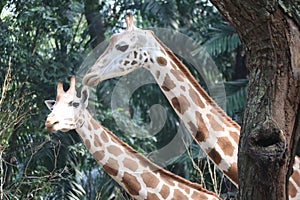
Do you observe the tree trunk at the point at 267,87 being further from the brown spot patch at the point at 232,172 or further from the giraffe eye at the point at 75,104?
the giraffe eye at the point at 75,104

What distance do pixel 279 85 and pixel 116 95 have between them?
19.4 ft

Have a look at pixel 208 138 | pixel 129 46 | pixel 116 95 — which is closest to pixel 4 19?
pixel 116 95

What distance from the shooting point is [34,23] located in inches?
289

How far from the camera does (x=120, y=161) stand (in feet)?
12.8

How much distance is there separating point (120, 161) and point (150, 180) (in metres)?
0.21

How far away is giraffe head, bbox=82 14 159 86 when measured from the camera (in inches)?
154

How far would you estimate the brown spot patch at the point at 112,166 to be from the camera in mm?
3865

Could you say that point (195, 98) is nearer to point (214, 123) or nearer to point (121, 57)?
point (214, 123)

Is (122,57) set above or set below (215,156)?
above

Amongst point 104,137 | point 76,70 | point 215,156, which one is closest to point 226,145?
point 215,156

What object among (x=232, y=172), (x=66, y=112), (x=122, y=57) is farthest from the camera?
(x=122, y=57)

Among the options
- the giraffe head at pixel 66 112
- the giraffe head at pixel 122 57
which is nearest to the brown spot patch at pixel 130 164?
the giraffe head at pixel 66 112

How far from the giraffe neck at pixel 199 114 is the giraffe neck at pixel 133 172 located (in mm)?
201

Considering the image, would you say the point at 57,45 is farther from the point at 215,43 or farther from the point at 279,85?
the point at 279,85
